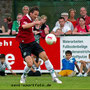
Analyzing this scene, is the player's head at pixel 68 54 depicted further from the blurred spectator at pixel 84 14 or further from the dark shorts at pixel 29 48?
the dark shorts at pixel 29 48

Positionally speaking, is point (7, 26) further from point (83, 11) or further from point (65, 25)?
point (83, 11)

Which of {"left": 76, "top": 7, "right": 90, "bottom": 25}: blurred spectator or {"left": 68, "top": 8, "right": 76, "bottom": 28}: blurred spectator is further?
{"left": 68, "top": 8, "right": 76, "bottom": 28}: blurred spectator

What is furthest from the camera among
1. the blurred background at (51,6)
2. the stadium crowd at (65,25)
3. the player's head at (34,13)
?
the blurred background at (51,6)

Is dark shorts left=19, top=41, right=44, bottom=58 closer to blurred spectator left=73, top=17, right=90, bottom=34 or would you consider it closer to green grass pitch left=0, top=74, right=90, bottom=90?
green grass pitch left=0, top=74, right=90, bottom=90

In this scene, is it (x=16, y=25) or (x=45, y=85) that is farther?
(x=16, y=25)

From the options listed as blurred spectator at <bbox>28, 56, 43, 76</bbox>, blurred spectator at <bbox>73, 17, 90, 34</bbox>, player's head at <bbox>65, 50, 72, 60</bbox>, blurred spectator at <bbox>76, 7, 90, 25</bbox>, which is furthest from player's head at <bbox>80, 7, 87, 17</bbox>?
blurred spectator at <bbox>28, 56, 43, 76</bbox>

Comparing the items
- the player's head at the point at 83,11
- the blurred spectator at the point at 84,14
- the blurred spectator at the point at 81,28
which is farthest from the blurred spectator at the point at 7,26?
the player's head at the point at 83,11

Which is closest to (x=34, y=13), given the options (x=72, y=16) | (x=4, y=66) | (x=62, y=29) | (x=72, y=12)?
(x=4, y=66)

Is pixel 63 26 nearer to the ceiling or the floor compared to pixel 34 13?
nearer to the floor

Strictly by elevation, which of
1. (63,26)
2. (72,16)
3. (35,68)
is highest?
(72,16)

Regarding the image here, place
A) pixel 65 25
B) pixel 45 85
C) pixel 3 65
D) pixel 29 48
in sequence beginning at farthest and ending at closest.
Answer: pixel 65 25, pixel 3 65, pixel 29 48, pixel 45 85

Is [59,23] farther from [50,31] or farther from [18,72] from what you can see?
[18,72]

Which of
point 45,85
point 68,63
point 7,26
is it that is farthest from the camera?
point 7,26

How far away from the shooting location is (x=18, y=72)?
17.1m
